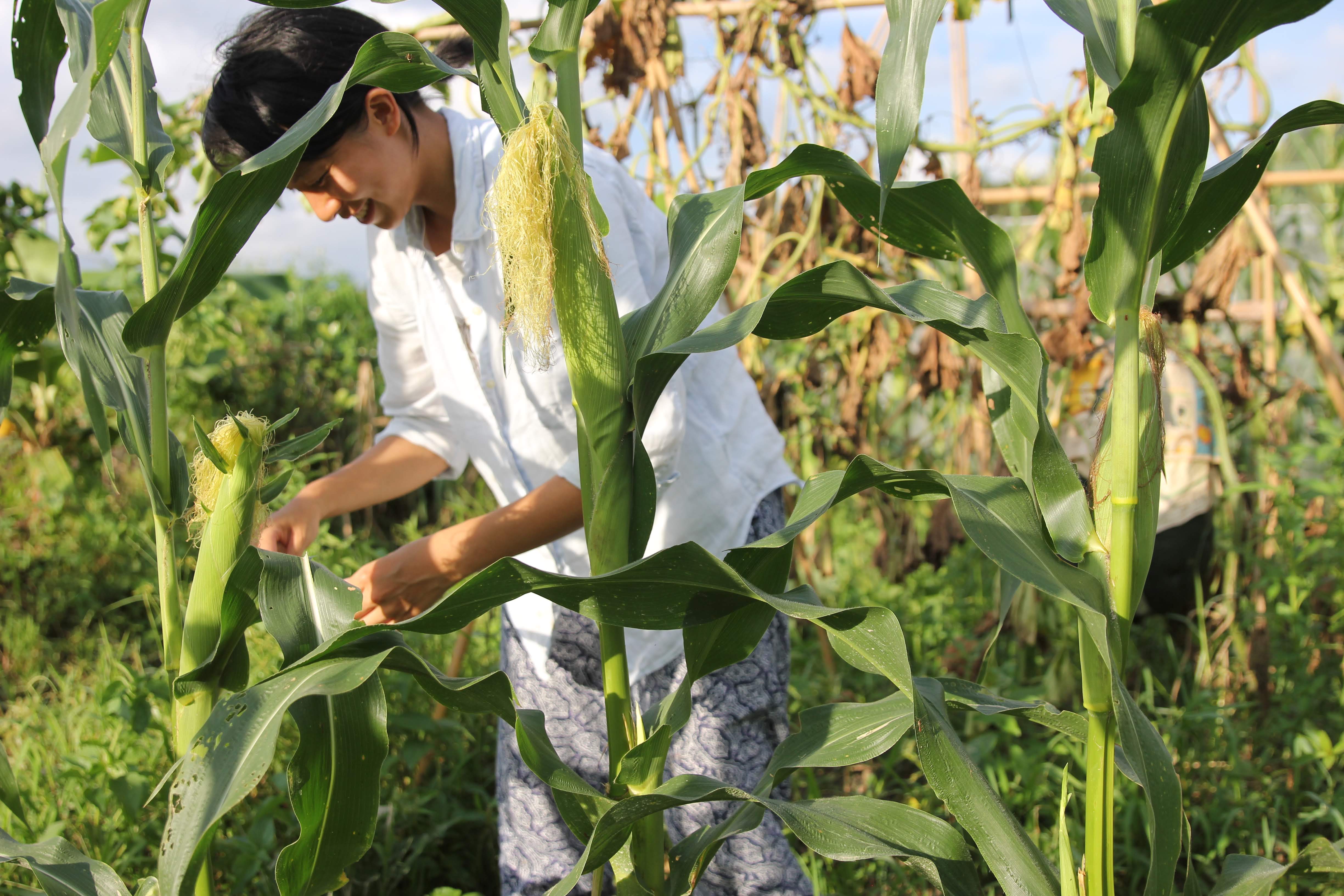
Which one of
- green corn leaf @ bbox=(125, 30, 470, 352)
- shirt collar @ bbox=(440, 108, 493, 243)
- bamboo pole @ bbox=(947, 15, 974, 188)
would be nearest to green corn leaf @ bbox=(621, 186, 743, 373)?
green corn leaf @ bbox=(125, 30, 470, 352)

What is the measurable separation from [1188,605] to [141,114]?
2674 millimetres

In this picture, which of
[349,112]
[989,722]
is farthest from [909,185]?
[989,722]

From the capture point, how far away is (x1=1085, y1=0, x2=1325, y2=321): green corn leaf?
754mm

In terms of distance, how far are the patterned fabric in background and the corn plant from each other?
1.35ft

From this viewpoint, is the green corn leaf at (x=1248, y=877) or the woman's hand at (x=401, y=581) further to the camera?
the woman's hand at (x=401, y=581)

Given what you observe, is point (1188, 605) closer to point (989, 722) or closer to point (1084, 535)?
point (989, 722)

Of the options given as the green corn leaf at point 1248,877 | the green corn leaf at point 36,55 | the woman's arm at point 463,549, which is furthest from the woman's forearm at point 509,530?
the green corn leaf at point 1248,877

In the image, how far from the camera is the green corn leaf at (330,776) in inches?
34.1

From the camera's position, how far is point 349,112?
1253 millimetres

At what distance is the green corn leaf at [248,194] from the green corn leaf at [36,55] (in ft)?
0.86

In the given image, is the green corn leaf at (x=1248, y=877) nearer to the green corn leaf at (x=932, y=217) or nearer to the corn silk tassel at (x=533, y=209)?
the green corn leaf at (x=932, y=217)

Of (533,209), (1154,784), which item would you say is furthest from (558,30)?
(1154,784)

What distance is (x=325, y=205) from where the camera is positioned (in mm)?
1342

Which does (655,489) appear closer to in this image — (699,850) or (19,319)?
(699,850)
